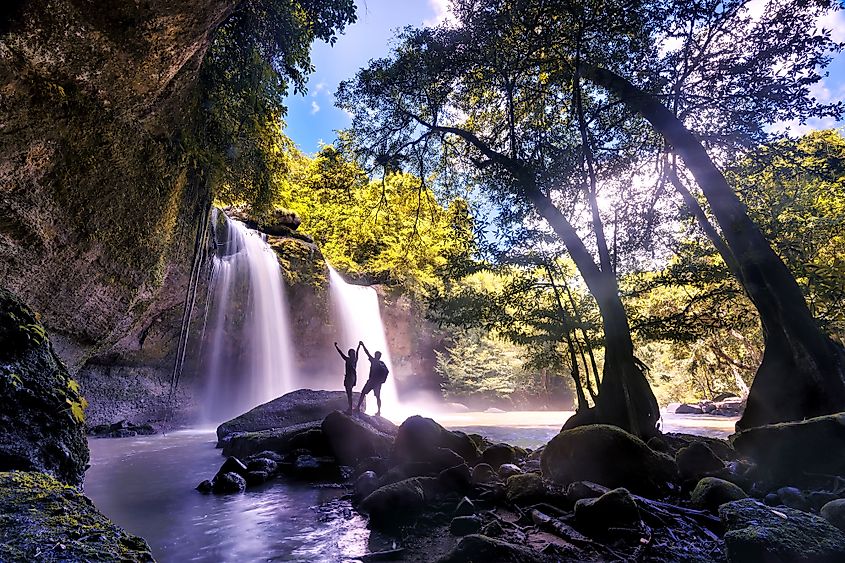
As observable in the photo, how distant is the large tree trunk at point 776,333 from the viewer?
562 cm

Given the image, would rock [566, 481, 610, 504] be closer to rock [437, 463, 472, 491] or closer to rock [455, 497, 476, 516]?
rock [455, 497, 476, 516]

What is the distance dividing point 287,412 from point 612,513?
32.6ft

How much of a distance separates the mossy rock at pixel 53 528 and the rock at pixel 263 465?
509cm

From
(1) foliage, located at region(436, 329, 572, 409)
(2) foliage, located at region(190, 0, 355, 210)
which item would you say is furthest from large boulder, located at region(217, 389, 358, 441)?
(1) foliage, located at region(436, 329, 572, 409)

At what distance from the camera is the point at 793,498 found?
3709 millimetres

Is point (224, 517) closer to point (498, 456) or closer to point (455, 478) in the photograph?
point (455, 478)

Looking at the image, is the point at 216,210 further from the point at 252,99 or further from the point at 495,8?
the point at 495,8

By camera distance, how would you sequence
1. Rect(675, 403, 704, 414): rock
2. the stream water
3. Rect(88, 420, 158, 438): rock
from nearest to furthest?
the stream water
Rect(88, 420, 158, 438): rock
Rect(675, 403, 704, 414): rock

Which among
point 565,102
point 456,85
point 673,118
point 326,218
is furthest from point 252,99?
point 326,218

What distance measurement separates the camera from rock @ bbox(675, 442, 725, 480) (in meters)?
5.14

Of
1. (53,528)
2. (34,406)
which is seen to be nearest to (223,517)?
(34,406)

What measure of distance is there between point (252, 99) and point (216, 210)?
26.8ft

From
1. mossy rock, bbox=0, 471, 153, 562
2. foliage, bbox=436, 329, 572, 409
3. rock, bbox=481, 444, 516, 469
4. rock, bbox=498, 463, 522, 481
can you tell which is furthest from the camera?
foliage, bbox=436, 329, 572, 409

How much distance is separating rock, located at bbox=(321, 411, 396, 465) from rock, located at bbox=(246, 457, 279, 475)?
1.29 m
